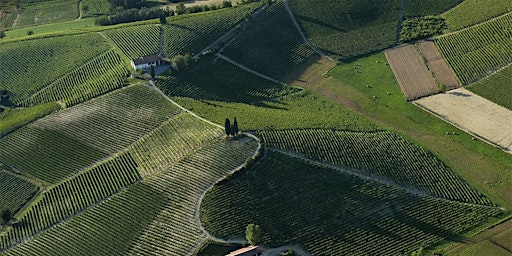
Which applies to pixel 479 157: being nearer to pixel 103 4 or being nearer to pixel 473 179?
pixel 473 179

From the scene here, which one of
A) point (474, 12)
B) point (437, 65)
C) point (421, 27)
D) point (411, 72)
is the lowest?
point (411, 72)

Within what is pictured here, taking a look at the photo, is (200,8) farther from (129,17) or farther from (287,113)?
(287,113)

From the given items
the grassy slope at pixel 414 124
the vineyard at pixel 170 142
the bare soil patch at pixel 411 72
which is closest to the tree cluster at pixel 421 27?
the bare soil patch at pixel 411 72

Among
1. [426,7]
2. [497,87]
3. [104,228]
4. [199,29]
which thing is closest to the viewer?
[104,228]

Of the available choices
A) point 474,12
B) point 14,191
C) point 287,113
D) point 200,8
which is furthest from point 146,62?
point 474,12

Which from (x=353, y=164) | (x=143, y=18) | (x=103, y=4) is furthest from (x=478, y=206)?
(x=103, y=4)

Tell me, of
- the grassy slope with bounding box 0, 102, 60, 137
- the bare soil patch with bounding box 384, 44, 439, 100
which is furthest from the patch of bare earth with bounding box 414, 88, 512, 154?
the grassy slope with bounding box 0, 102, 60, 137
